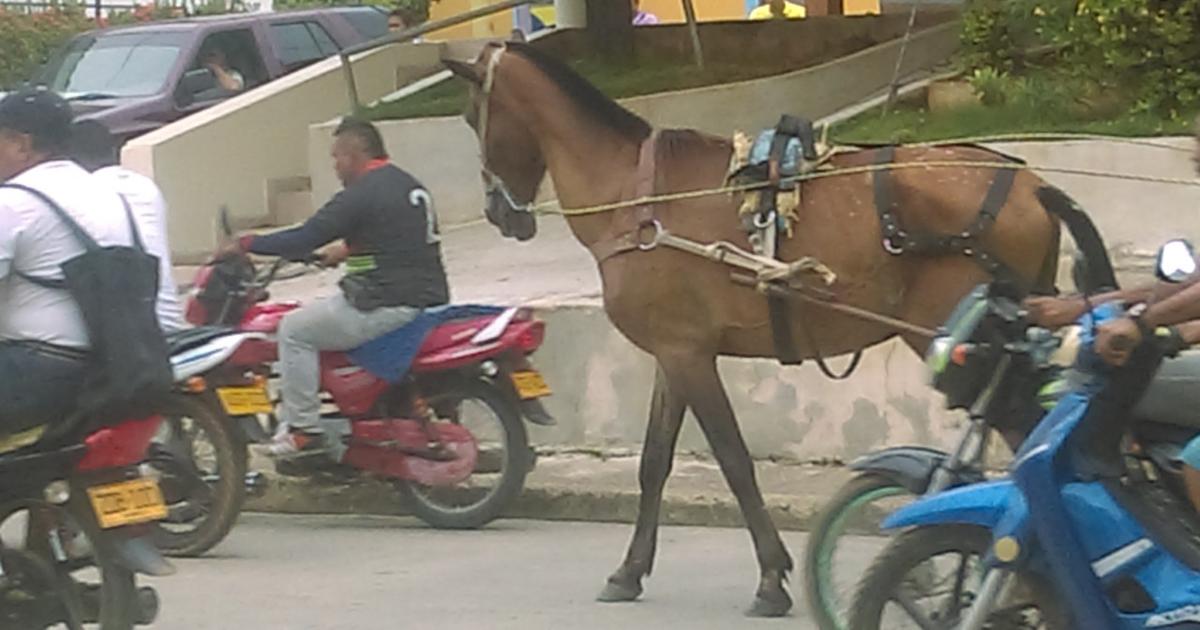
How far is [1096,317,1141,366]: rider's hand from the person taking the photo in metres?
5.42

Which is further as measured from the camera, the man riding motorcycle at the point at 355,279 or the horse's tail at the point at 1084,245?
the man riding motorcycle at the point at 355,279

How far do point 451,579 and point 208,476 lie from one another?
4.01ft

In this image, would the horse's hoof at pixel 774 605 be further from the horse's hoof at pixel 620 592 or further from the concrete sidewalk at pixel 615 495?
the concrete sidewalk at pixel 615 495

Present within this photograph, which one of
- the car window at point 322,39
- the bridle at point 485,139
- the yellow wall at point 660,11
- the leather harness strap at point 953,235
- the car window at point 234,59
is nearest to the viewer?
the leather harness strap at point 953,235

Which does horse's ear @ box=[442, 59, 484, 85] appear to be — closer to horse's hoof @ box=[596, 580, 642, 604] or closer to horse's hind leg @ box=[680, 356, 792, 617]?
horse's hind leg @ box=[680, 356, 792, 617]

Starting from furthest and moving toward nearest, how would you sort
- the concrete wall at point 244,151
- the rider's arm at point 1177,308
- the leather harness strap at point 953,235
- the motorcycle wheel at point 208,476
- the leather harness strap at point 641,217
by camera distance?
the concrete wall at point 244,151
the motorcycle wheel at point 208,476
the leather harness strap at point 641,217
the leather harness strap at point 953,235
the rider's arm at point 1177,308

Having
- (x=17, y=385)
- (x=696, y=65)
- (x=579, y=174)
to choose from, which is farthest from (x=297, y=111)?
(x=17, y=385)

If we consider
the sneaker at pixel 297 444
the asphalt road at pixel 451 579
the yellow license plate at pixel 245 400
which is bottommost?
the asphalt road at pixel 451 579

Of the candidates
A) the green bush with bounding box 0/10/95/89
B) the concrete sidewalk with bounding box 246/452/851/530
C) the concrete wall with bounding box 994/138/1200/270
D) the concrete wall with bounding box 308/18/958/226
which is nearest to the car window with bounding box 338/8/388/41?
the concrete wall with bounding box 308/18/958/226

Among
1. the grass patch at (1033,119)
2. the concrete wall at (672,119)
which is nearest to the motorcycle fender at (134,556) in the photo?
the grass patch at (1033,119)

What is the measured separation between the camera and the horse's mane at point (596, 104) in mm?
8273

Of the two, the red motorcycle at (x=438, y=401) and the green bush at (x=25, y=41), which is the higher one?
the red motorcycle at (x=438, y=401)

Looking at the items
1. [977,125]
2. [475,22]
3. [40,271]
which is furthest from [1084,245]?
[475,22]

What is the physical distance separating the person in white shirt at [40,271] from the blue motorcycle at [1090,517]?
272 centimetres
